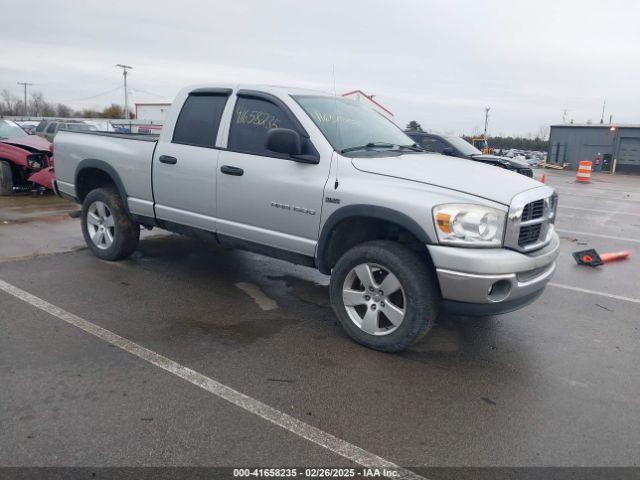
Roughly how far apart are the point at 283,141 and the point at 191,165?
133 centimetres

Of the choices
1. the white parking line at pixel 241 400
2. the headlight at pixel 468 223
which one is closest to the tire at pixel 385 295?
the headlight at pixel 468 223

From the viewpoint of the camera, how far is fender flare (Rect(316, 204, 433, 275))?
3.69 m

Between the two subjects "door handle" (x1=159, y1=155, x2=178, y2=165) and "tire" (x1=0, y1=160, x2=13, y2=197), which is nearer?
"door handle" (x1=159, y1=155, x2=178, y2=165)

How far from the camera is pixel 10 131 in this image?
478 inches

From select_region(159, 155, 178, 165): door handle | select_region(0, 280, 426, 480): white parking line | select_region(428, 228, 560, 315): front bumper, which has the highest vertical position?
select_region(159, 155, 178, 165): door handle

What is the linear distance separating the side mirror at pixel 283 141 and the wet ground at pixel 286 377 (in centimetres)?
147

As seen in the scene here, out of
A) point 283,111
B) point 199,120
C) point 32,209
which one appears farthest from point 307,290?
point 32,209

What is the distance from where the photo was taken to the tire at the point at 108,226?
19.4 ft

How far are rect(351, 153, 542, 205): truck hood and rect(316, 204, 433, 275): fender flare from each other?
0.29 metres

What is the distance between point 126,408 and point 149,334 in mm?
1111

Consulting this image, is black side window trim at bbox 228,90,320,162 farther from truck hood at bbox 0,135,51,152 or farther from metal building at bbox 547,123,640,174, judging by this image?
metal building at bbox 547,123,640,174

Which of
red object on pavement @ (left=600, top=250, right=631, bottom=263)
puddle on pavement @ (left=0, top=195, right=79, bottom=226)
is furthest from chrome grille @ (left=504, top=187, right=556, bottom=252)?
puddle on pavement @ (left=0, top=195, right=79, bottom=226)

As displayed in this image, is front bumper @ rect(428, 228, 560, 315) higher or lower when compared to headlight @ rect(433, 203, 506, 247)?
lower

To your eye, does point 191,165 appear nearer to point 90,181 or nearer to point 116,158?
point 116,158
